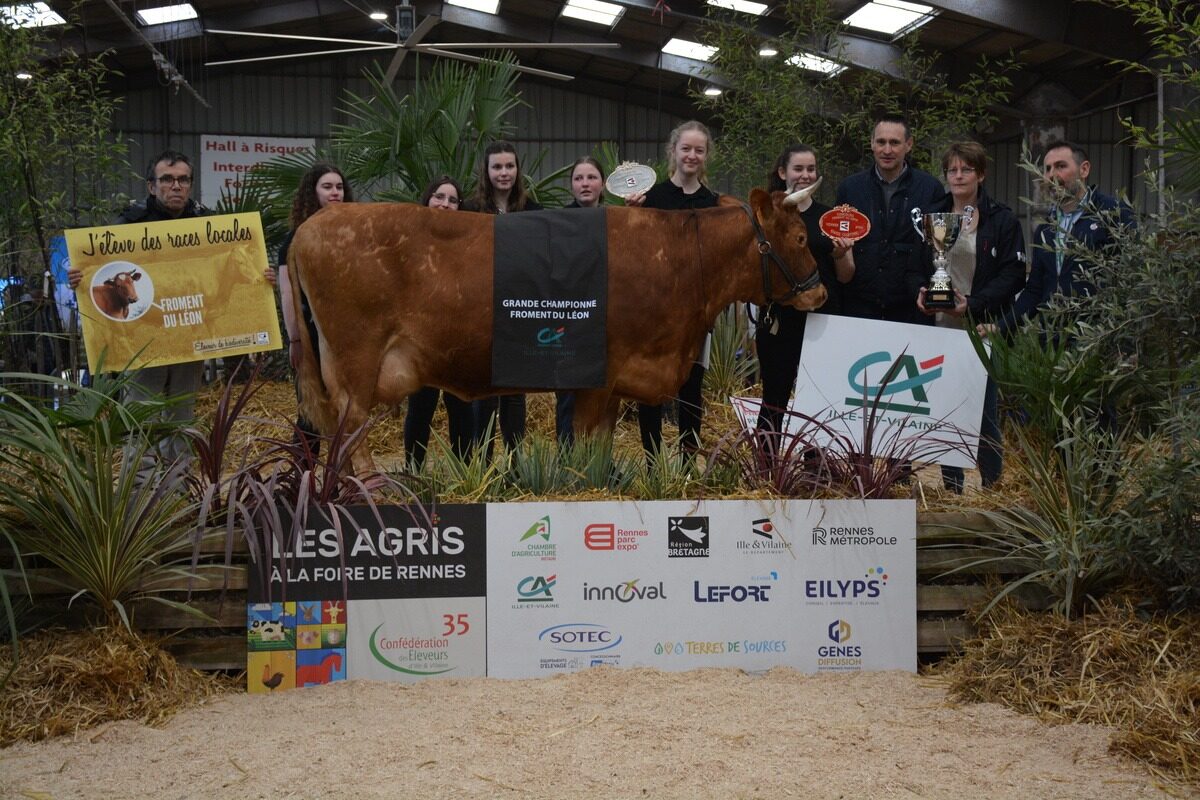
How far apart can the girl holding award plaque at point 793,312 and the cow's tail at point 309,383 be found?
209cm

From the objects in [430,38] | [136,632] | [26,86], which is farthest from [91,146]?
[430,38]

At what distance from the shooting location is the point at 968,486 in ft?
15.4

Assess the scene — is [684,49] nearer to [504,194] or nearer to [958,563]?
[504,194]

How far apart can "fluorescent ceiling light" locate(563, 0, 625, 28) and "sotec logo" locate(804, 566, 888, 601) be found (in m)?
14.7

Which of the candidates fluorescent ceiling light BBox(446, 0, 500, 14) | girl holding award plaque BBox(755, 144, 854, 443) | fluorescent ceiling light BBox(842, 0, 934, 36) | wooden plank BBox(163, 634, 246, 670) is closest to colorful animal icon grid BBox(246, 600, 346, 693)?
wooden plank BBox(163, 634, 246, 670)

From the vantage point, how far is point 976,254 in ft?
17.1

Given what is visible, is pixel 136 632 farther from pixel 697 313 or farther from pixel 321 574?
pixel 697 313

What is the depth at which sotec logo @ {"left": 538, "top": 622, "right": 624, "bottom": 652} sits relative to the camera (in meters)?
3.98

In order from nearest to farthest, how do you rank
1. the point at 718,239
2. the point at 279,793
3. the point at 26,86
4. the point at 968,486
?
the point at 279,793
the point at 968,486
the point at 718,239
the point at 26,86

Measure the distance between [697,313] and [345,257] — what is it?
1.63 meters

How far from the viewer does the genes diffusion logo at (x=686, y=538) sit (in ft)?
13.3

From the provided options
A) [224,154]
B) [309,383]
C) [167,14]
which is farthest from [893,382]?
[224,154]

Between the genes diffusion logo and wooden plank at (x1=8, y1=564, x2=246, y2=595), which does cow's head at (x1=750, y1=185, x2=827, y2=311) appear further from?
wooden plank at (x1=8, y1=564, x2=246, y2=595)

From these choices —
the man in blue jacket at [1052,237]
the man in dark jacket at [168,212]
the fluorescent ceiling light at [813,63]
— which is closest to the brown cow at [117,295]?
the man in dark jacket at [168,212]
